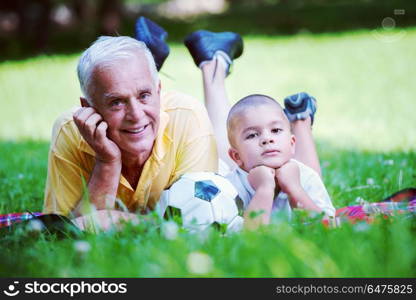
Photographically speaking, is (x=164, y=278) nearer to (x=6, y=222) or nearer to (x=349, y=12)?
(x=6, y=222)

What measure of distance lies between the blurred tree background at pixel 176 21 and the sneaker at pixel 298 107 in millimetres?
11338

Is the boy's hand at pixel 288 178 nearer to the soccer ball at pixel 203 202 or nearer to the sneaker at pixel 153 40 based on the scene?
the soccer ball at pixel 203 202

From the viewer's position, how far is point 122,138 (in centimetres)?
317

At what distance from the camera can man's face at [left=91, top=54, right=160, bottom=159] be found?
304cm

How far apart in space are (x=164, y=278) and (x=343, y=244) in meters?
0.64

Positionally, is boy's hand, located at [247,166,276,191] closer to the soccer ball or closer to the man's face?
the soccer ball

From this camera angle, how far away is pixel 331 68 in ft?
35.6

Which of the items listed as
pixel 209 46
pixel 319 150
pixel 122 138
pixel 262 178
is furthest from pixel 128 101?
pixel 319 150

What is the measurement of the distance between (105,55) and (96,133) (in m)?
0.37

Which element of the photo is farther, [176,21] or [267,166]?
[176,21]

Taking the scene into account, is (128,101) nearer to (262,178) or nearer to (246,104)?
(246,104)

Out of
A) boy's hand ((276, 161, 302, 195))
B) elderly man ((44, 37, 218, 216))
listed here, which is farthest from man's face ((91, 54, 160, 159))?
boy's hand ((276, 161, 302, 195))

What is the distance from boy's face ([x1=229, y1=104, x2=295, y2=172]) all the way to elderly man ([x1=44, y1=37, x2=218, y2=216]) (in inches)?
10.5

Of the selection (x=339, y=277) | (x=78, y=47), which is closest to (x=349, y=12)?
(x=78, y=47)
